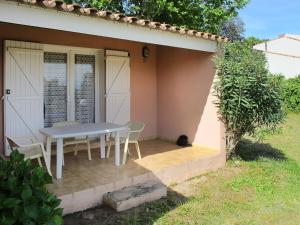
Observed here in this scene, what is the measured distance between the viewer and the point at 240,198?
5707mm

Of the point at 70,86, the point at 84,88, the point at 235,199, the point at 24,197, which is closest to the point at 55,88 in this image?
the point at 70,86

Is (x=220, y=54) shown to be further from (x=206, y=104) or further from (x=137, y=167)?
(x=137, y=167)

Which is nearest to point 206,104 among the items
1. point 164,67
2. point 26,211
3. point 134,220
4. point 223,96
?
point 223,96

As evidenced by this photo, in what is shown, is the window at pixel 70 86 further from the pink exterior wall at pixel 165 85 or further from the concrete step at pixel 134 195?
the concrete step at pixel 134 195

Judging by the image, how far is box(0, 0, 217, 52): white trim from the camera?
4391 mm

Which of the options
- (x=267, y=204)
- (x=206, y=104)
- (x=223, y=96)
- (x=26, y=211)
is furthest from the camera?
(x=206, y=104)

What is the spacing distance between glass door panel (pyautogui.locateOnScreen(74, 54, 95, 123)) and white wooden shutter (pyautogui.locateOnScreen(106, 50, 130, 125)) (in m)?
0.40

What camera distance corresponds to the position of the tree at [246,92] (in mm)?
7125

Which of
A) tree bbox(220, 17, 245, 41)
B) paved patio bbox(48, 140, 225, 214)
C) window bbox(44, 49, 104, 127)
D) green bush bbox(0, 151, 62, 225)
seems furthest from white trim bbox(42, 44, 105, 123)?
tree bbox(220, 17, 245, 41)

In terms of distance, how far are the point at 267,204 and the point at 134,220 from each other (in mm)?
2369

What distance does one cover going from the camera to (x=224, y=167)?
7586 millimetres

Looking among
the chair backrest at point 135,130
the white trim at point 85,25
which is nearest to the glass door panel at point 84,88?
the chair backrest at point 135,130

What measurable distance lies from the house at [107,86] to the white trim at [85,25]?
0.01 meters

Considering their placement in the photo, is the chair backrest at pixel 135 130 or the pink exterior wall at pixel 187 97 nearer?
the chair backrest at pixel 135 130
